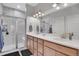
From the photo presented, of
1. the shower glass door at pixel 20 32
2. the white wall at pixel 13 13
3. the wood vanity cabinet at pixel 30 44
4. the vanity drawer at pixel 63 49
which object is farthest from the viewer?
the wood vanity cabinet at pixel 30 44

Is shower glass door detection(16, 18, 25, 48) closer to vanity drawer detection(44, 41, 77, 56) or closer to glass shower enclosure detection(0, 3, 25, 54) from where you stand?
glass shower enclosure detection(0, 3, 25, 54)

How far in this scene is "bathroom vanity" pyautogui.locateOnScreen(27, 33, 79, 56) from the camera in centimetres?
146

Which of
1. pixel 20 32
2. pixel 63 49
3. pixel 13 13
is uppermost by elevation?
pixel 13 13

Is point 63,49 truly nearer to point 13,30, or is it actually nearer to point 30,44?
point 30,44

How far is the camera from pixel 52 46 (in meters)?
1.80

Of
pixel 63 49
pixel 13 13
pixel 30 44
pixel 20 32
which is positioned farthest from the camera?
pixel 30 44

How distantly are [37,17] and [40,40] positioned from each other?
60cm

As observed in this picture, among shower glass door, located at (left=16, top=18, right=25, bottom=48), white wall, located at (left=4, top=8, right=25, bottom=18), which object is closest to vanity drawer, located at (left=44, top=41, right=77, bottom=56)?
shower glass door, located at (left=16, top=18, right=25, bottom=48)

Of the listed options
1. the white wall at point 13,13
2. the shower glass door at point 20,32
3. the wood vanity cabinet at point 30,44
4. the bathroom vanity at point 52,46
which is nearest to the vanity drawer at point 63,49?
the bathroom vanity at point 52,46

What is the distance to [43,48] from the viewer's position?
80.1 inches

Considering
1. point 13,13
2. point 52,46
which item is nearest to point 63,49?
point 52,46

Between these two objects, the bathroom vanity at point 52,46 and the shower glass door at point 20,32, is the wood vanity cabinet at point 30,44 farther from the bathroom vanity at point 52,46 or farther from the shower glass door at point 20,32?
the shower glass door at point 20,32

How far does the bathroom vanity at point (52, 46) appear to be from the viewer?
1.46 meters

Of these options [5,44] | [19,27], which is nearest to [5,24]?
[19,27]
